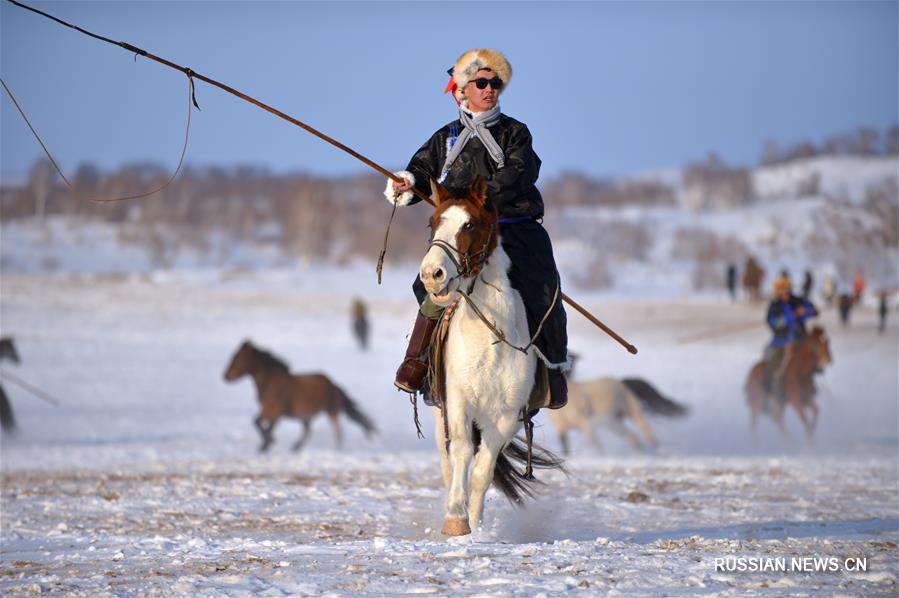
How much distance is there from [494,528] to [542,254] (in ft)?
5.75

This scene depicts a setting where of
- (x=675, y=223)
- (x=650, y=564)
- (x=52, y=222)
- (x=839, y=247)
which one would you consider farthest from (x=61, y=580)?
(x=675, y=223)

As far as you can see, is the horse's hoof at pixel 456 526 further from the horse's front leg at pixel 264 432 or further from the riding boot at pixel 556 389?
the horse's front leg at pixel 264 432

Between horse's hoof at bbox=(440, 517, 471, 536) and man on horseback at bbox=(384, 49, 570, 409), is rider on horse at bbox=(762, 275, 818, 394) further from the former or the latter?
horse's hoof at bbox=(440, 517, 471, 536)

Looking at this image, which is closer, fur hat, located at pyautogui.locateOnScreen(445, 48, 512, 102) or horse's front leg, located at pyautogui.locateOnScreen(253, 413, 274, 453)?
fur hat, located at pyautogui.locateOnScreen(445, 48, 512, 102)

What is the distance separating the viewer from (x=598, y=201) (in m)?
147

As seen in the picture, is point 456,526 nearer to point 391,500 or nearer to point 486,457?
point 486,457

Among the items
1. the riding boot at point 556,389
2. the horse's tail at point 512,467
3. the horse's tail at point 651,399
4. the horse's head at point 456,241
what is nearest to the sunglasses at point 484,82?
the horse's head at point 456,241

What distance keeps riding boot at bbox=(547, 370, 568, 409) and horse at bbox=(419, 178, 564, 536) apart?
6 cm

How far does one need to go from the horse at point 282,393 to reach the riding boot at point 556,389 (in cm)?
1055

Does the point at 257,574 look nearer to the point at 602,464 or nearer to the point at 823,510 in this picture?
the point at 823,510

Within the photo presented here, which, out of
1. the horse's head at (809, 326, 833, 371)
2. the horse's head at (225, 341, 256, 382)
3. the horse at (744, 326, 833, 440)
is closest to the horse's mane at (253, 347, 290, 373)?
the horse's head at (225, 341, 256, 382)

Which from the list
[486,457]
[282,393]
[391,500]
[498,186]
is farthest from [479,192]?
[282,393]

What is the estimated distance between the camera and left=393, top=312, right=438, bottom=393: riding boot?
606cm

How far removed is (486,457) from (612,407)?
35.0ft
